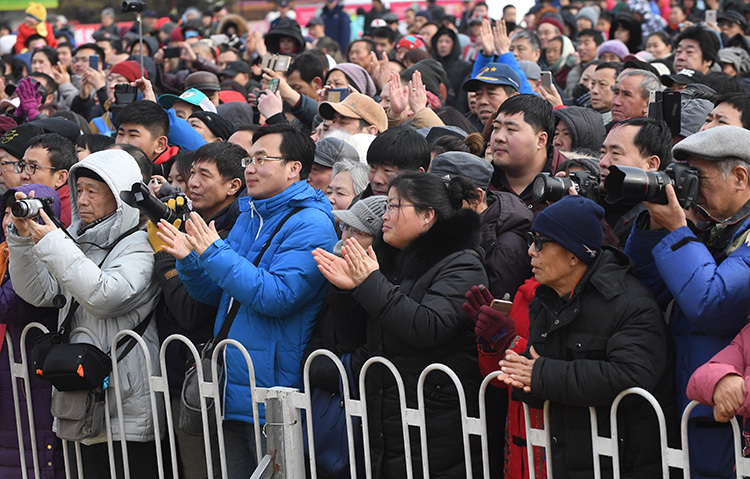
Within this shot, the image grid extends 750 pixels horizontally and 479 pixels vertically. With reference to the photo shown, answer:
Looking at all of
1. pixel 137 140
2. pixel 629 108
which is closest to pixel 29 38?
pixel 137 140

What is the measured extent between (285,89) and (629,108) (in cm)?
254

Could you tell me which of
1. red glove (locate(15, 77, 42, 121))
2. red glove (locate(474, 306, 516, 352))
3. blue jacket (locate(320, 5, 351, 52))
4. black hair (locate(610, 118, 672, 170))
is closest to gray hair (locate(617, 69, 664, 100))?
black hair (locate(610, 118, 672, 170))

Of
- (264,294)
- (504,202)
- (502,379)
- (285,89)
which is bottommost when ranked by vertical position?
(502,379)

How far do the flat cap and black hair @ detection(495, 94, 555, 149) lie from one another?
1.25 metres

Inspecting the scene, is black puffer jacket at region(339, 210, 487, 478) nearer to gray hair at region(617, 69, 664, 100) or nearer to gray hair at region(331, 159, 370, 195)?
gray hair at region(331, 159, 370, 195)

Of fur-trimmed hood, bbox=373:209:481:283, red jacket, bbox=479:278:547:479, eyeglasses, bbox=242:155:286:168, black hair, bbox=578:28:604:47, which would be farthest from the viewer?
black hair, bbox=578:28:604:47

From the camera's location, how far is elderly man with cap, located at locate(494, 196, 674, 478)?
115 inches

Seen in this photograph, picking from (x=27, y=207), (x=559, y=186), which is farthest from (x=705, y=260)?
(x=27, y=207)

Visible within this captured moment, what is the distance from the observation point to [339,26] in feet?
53.1

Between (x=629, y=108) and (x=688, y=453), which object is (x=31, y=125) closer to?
(x=629, y=108)

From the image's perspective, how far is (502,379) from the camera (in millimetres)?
3041

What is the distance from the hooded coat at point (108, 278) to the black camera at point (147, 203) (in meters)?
0.29

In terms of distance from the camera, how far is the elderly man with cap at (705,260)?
2.88 m

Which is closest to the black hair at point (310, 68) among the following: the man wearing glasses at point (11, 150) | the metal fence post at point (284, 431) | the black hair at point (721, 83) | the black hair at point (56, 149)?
the man wearing glasses at point (11, 150)
